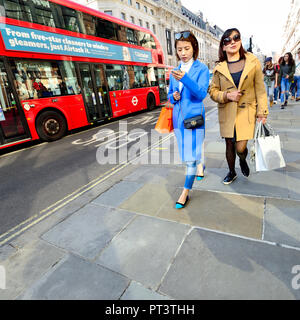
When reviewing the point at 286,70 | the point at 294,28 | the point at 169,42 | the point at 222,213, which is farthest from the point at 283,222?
the point at 294,28

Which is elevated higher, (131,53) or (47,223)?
(131,53)

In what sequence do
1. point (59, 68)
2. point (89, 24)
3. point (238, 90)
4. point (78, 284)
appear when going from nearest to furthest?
point (78, 284), point (238, 90), point (59, 68), point (89, 24)

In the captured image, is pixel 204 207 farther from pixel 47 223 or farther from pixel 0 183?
pixel 0 183

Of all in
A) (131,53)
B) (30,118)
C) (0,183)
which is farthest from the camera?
(131,53)

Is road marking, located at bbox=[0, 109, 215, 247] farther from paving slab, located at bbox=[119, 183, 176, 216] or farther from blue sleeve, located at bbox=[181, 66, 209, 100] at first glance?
blue sleeve, located at bbox=[181, 66, 209, 100]

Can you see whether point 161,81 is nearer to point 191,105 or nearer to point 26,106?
point 26,106

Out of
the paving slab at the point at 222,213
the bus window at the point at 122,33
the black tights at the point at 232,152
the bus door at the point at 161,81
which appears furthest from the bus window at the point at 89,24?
the paving slab at the point at 222,213

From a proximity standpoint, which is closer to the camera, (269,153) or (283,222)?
(283,222)

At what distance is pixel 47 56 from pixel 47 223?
6.42 m

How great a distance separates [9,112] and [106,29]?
5685mm

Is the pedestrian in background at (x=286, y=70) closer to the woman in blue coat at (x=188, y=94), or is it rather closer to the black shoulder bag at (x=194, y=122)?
the woman in blue coat at (x=188, y=94)

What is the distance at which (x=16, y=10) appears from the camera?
6.06m

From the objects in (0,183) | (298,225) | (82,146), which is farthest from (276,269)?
(82,146)
